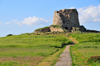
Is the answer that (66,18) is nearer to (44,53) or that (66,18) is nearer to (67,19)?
(67,19)

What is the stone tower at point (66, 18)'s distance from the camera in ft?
240

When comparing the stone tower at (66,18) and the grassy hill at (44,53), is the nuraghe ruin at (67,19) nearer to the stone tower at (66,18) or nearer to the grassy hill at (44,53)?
the stone tower at (66,18)

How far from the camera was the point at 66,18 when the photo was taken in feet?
247

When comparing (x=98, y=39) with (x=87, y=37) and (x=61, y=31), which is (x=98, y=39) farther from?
(x=61, y=31)

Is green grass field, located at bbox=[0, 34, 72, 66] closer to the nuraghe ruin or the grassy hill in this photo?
the grassy hill

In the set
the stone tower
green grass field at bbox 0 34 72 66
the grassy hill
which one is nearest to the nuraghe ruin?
the stone tower

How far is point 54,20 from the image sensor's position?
7600 cm

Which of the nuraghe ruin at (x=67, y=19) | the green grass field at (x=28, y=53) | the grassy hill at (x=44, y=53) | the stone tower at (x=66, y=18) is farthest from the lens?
the stone tower at (x=66, y=18)

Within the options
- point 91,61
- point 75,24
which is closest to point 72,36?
point 75,24

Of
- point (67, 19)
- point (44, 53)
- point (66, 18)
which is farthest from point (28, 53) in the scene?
point (66, 18)

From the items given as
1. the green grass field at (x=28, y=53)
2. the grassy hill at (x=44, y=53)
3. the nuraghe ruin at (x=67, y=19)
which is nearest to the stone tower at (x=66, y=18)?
the nuraghe ruin at (x=67, y=19)

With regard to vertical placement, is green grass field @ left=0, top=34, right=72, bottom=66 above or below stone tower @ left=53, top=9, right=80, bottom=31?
below

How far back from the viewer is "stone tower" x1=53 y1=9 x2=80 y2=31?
240ft

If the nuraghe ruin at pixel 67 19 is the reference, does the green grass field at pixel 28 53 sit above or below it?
below
